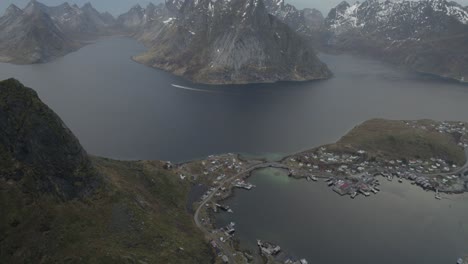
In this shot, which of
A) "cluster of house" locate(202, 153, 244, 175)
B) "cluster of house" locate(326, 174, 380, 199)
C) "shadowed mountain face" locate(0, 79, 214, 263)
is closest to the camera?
"shadowed mountain face" locate(0, 79, 214, 263)

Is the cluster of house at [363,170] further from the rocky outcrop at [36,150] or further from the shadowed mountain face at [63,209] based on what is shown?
the rocky outcrop at [36,150]

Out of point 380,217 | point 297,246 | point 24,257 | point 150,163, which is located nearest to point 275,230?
point 297,246

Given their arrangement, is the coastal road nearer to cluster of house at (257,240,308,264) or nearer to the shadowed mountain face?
the shadowed mountain face

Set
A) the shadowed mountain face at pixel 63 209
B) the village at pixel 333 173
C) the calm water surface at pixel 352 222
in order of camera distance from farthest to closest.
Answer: the village at pixel 333 173, the calm water surface at pixel 352 222, the shadowed mountain face at pixel 63 209

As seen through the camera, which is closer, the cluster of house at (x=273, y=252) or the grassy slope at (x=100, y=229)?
the grassy slope at (x=100, y=229)

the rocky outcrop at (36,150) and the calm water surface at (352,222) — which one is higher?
the rocky outcrop at (36,150)

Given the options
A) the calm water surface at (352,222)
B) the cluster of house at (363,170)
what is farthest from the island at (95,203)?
the calm water surface at (352,222)

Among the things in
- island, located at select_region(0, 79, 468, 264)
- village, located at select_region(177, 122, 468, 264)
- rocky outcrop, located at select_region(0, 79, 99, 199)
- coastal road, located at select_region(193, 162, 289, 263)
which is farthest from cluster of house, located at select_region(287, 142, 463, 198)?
rocky outcrop, located at select_region(0, 79, 99, 199)
